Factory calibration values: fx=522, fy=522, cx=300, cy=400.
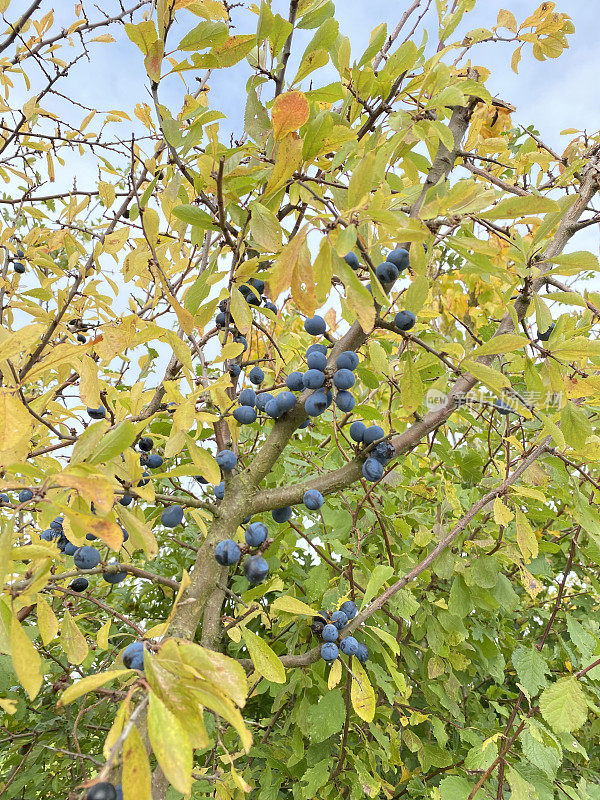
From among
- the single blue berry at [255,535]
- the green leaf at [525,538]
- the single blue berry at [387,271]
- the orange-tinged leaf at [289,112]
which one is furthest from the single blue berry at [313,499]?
the orange-tinged leaf at [289,112]

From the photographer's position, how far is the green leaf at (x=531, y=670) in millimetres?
1470

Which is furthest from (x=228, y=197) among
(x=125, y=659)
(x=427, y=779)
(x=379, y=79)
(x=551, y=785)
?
(x=427, y=779)

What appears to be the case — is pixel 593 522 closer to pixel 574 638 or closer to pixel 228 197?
pixel 574 638

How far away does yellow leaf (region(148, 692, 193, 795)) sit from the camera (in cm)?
53

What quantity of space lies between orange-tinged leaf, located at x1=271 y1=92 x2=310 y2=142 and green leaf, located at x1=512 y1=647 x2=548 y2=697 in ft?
4.98

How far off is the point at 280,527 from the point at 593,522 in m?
0.96

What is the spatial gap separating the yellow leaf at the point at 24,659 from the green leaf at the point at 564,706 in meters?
1.20

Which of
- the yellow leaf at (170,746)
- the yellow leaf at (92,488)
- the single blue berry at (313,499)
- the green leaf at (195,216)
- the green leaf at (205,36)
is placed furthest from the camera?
the single blue berry at (313,499)

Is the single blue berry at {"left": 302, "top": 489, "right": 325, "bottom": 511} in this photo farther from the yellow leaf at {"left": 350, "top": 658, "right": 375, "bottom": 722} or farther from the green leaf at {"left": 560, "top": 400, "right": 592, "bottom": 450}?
the green leaf at {"left": 560, "top": 400, "right": 592, "bottom": 450}

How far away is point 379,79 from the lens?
1.09m

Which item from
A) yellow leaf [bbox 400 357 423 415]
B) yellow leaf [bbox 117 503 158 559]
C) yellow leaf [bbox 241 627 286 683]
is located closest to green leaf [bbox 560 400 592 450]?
yellow leaf [bbox 400 357 423 415]

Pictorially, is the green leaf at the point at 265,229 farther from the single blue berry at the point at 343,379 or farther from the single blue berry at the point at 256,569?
the single blue berry at the point at 256,569

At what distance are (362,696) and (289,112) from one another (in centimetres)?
124

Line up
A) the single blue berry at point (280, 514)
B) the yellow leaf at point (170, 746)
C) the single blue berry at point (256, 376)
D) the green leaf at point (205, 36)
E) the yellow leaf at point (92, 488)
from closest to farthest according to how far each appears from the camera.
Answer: the yellow leaf at point (170, 746)
the yellow leaf at point (92, 488)
the green leaf at point (205, 36)
the single blue berry at point (280, 514)
the single blue berry at point (256, 376)
